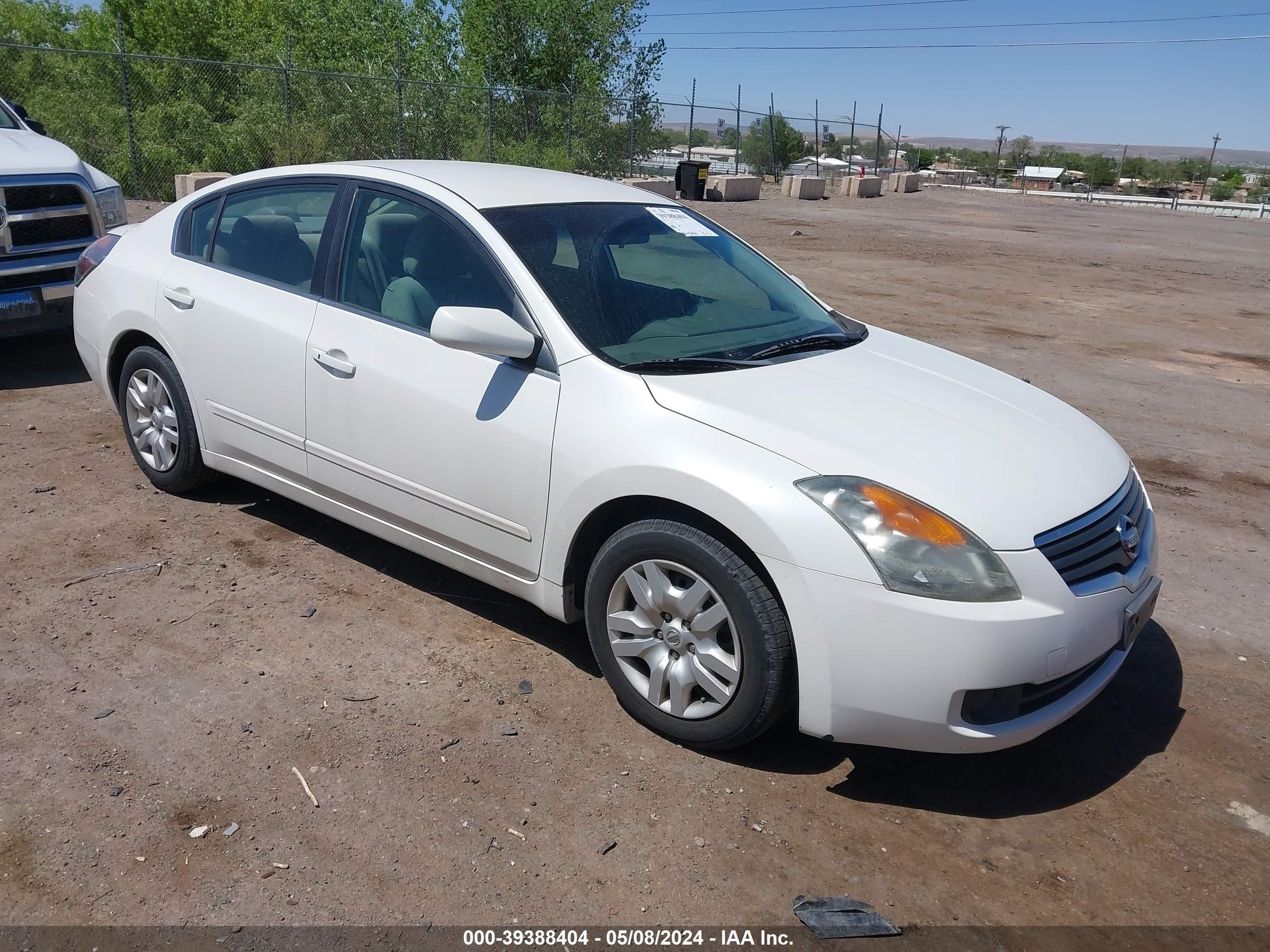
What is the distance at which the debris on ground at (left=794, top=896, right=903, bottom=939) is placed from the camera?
2676mm

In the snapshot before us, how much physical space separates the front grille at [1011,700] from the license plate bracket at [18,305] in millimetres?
6626

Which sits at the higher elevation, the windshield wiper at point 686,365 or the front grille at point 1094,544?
the windshield wiper at point 686,365

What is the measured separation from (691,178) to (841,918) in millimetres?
25716

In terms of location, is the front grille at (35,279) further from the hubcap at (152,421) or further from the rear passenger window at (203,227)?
the rear passenger window at (203,227)

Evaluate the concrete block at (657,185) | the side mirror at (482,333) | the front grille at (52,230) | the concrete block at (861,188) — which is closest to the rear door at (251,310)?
the side mirror at (482,333)

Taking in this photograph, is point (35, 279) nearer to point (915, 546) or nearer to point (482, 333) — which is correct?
point (482, 333)

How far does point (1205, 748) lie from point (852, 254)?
14.8 metres

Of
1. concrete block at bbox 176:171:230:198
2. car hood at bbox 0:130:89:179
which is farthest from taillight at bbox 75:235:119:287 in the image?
concrete block at bbox 176:171:230:198

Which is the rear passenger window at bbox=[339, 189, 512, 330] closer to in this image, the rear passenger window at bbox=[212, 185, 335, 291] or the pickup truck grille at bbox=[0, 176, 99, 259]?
the rear passenger window at bbox=[212, 185, 335, 291]

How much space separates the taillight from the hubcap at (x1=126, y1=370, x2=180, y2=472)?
2.45 feet

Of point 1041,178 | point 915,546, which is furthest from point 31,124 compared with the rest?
point 1041,178

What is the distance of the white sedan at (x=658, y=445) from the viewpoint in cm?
298

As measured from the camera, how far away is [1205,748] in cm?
358

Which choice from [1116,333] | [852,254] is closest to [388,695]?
[1116,333]
